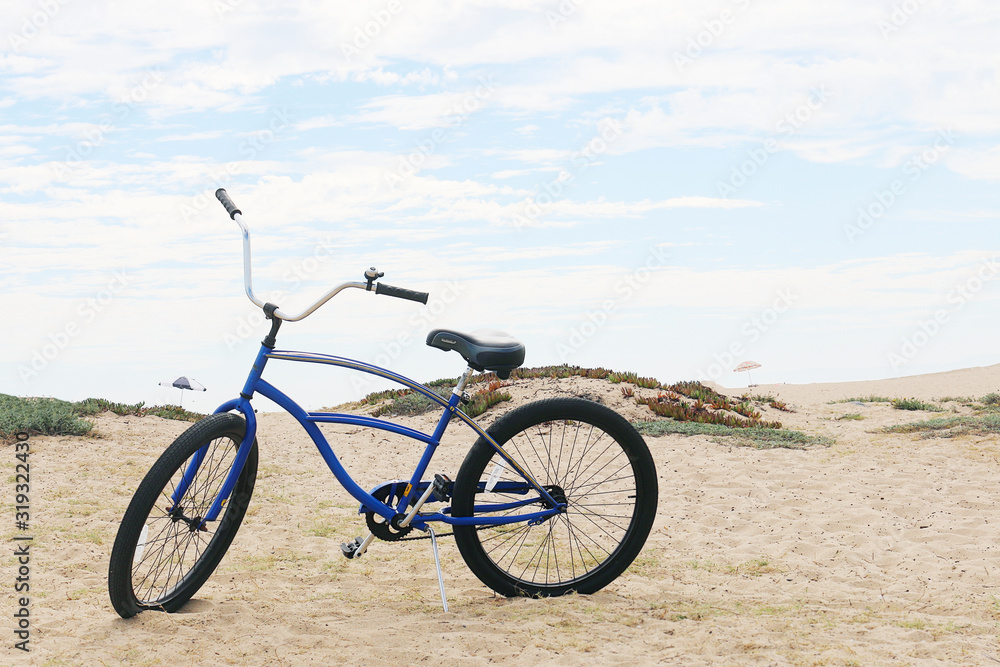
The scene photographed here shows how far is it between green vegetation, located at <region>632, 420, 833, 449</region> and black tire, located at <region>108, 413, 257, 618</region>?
719 cm

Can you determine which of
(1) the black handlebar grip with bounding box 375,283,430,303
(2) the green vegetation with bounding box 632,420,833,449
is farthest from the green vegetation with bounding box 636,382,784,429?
(1) the black handlebar grip with bounding box 375,283,430,303

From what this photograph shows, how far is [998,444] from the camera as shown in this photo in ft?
33.7

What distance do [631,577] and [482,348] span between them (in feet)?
7.22

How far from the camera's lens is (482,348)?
475 centimetres

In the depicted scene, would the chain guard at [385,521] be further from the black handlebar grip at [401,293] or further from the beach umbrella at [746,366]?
the beach umbrella at [746,366]

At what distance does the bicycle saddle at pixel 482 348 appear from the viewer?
473 centimetres

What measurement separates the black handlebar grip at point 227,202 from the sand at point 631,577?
2358 millimetres

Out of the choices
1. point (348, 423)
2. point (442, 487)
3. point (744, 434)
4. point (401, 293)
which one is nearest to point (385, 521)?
point (442, 487)

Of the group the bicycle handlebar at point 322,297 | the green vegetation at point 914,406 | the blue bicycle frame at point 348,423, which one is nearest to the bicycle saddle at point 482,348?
the blue bicycle frame at point 348,423

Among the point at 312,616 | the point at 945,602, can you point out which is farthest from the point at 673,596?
the point at 312,616

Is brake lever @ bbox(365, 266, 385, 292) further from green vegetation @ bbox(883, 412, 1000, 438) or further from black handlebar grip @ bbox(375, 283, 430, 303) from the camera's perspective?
green vegetation @ bbox(883, 412, 1000, 438)

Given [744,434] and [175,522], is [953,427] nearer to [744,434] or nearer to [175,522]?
[744,434]

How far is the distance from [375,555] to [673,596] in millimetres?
2422

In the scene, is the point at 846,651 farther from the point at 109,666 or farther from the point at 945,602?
the point at 109,666
